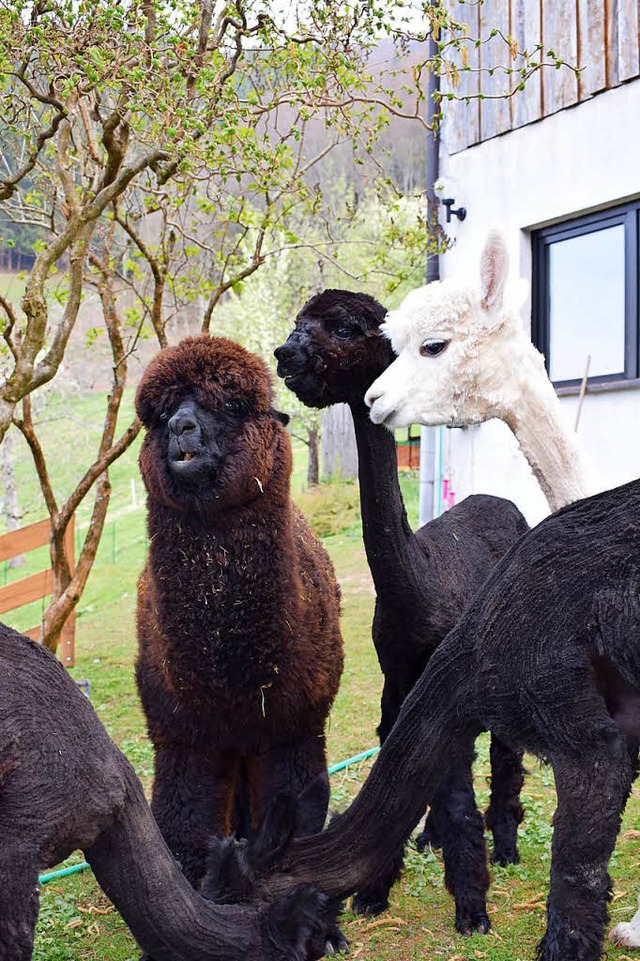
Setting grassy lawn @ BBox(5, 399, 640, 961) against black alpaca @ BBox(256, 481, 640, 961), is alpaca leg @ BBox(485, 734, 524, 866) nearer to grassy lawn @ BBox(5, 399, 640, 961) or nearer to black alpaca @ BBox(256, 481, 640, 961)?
grassy lawn @ BBox(5, 399, 640, 961)

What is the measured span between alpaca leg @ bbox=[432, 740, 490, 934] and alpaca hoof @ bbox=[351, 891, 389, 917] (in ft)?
1.30

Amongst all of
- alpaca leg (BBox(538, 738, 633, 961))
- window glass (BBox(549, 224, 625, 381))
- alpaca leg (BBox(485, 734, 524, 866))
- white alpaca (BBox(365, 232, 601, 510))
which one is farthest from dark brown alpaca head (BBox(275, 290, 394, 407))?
window glass (BBox(549, 224, 625, 381))

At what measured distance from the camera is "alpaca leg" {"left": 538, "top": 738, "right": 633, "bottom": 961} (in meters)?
3.12

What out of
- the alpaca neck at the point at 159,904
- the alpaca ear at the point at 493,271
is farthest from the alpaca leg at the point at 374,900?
the alpaca ear at the point at 493,271

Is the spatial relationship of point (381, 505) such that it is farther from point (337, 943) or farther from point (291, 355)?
point (337, 943)

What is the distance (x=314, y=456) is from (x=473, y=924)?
24.1 metres

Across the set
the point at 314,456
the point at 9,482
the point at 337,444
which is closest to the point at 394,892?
the point at 9,482

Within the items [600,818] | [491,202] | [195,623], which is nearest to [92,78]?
[195,623]

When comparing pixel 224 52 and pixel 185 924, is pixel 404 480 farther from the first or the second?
pixel 185 924

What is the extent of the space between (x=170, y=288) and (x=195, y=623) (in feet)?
17.6

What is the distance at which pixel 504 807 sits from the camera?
229 inches

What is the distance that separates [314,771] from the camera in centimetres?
443

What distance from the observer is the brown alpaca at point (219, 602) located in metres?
4.05

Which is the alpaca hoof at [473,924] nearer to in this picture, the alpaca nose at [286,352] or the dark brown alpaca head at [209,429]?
the dark brown alpaca head at [209,429]
